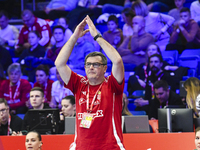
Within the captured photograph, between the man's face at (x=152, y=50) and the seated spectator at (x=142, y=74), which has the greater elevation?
the man's face at (x=152, y=50)

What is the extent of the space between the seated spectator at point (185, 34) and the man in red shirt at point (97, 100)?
624cm

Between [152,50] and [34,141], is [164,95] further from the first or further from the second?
[34,141]

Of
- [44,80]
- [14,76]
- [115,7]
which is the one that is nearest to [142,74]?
[115,7]

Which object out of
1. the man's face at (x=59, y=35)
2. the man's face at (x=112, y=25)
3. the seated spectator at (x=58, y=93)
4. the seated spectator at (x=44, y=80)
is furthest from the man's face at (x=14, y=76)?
the man's face at (x=112, y=25)

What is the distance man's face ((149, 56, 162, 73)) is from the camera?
26.5 ft

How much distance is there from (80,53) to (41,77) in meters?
1.31

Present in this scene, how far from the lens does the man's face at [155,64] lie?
26.5 ft

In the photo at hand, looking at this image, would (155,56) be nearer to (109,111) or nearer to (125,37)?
(125,37)

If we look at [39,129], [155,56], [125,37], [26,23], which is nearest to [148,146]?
[39,129]

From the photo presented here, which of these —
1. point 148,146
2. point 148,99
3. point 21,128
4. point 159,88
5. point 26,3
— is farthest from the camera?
point 26,3

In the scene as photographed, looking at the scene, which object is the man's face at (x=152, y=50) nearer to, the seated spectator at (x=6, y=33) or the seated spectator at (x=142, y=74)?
the seated spectator at (x=142, y=74)

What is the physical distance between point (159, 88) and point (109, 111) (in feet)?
14.5

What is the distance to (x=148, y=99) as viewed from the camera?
789cm

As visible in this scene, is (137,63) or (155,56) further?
(137,63)
